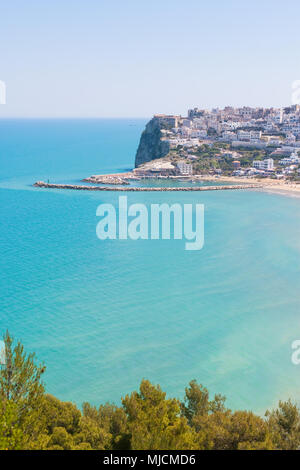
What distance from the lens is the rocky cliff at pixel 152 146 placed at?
7188 centimetres

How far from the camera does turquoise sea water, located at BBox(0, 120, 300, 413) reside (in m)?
15.1

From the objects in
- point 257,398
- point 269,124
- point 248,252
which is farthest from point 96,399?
point 269,124

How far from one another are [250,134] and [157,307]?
207ft

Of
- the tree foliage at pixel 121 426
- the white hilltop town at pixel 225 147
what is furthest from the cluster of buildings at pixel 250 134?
the tree foliage at pixel 121 426

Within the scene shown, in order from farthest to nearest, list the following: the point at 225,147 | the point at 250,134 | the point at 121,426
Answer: the point at 250,134
the point at 225,147
the point at 121,426

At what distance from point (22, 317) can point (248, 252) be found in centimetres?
1524

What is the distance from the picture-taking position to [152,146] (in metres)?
74.0

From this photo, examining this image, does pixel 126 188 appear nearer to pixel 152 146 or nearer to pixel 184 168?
pixel 184 168

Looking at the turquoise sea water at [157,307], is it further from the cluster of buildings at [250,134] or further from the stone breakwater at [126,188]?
the cluster of buildings at [250,134]

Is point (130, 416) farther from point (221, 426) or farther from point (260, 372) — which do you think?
point (260, 372)

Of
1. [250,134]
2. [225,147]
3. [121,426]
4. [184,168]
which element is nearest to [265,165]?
[184,168]

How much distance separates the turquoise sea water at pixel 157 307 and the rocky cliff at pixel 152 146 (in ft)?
120

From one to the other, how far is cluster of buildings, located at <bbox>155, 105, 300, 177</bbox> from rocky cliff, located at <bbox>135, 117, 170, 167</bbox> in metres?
1.34

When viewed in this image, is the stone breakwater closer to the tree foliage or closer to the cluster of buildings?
the cluster of buildings
